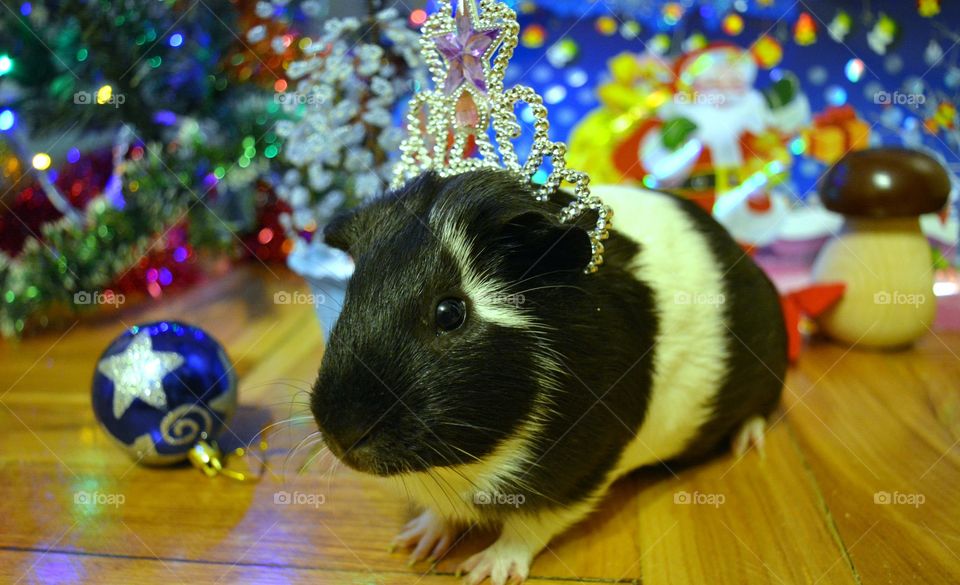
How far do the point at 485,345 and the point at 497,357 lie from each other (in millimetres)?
22

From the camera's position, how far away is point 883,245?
1.74 metres

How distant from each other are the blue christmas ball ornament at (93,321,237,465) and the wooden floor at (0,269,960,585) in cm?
8

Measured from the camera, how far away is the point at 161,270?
7.77ft

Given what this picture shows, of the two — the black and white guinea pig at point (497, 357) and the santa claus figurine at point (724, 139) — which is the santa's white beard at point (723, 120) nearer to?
the santa claus figurine at point (724, 139)

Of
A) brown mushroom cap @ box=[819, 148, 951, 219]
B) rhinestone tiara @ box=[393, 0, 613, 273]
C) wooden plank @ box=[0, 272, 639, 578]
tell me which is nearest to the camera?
rhinestone tiara @ box=[393, 0, 613, 273]

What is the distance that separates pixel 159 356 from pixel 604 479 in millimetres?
805

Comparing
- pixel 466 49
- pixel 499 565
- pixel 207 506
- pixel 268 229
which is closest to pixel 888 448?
pixel 499 565

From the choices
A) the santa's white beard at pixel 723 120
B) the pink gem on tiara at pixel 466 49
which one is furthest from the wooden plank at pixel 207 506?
the santa's white beard at pixel 723 120

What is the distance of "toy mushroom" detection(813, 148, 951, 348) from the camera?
164 centimetres

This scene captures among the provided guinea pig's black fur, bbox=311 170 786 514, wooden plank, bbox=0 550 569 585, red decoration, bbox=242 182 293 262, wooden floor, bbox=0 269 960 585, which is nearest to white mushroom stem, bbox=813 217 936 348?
wooden floor, bbox=0 269 960 585

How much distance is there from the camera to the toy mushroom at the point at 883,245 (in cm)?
164

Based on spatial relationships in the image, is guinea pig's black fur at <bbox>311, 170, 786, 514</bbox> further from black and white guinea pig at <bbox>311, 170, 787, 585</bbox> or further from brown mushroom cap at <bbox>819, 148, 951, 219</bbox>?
brown mushroom cap at <bbox>819, 148, 951, 219</bbox>

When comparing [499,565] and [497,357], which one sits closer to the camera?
[497,357]

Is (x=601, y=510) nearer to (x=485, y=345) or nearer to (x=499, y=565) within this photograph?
(x=499, y=565)
